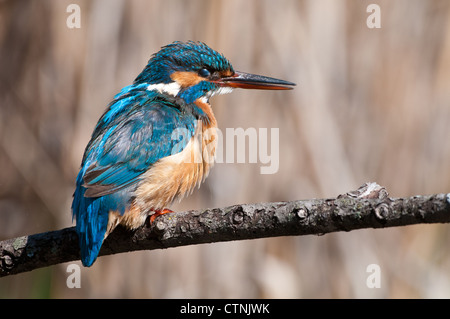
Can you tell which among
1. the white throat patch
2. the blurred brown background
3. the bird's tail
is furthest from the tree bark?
the blurred brown background

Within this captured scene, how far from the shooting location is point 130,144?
2.18 metres

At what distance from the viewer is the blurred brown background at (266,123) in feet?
9.64

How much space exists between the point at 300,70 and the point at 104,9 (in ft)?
3.51

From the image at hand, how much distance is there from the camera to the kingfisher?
6.70 feet

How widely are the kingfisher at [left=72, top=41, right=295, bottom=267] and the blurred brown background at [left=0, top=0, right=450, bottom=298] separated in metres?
0.34

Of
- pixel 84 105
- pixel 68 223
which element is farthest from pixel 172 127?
pixel 68 223

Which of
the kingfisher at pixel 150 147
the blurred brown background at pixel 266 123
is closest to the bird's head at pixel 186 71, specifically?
the kingfisher at pixel 150 147

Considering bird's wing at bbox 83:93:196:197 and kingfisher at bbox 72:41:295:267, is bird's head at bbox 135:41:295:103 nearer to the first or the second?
kingfisher at bbox 72:41:295:267

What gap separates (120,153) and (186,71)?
653 millimetres

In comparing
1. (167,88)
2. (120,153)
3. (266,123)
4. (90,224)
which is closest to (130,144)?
(120,153)

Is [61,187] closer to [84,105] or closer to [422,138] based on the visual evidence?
[84,105]

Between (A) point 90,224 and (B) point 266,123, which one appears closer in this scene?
(A) point 90,224

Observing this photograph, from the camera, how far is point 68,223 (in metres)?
3.02

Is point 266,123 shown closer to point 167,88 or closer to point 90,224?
point 167,88
